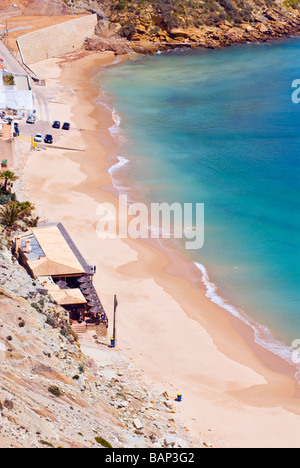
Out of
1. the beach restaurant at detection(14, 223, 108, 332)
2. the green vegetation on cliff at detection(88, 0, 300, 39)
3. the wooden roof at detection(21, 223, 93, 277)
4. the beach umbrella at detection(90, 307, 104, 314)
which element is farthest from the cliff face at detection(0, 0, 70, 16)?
the beach umbrella at detection(90, 307, 104, 314)

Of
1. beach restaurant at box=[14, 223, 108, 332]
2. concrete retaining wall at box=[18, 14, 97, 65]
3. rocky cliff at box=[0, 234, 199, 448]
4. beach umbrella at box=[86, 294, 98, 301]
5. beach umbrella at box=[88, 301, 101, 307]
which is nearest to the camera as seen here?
rocky cliff at box=[0, 234, 199, 448]

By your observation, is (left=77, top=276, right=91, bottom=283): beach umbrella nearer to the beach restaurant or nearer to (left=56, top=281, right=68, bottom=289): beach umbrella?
the beach restaurant

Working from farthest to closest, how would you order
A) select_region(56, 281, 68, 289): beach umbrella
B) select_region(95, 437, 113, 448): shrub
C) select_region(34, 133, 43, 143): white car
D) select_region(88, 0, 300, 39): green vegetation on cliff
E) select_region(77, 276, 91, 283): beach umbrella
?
1. select_region(88, 0, 300, 39): green vegetation on cliff
2. select_region(34, 133, 43, 143): white car
3. select_region(77, 276, 91, 283): beach umbrella
4. select_region(56, 281, 68, 289): beach umbrella
5. select_region(95, 437, 113, 448): shrub

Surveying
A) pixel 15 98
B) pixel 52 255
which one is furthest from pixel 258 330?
pixel 15 98

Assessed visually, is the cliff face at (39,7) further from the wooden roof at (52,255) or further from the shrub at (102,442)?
the shrub at (102,442)

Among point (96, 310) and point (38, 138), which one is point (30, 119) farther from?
point (96, 310)

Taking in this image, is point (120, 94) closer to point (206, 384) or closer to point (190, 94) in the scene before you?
point (190, 94)
